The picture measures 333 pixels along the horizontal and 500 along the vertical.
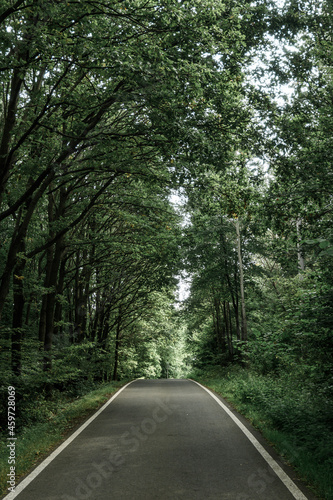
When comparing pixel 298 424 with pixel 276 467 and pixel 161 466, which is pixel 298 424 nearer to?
pixel 276 467

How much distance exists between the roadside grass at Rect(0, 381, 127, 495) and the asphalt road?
0.39 meters

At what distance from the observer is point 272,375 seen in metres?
18.3

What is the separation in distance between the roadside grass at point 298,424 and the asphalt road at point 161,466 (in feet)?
0.81

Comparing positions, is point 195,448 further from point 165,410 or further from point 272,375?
point 272,375

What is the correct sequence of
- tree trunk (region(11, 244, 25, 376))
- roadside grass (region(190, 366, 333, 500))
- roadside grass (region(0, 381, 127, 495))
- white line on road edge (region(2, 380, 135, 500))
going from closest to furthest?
white line on road edge (region(2, 380, 135, 500))
roadside grass (region(190, 366, 333, 500))
roadside grass (region(0, 381, 127, 495))
tree trunk (region(11, 244, 25, 376))

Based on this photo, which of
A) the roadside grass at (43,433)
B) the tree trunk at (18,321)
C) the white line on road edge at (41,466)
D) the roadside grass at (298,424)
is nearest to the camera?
the white line on road edge at (41,466)

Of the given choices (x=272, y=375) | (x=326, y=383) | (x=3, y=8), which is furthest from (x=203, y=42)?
(x=272, y=375)

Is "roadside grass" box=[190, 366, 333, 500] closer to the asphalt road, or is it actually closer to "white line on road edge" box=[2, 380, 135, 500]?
the asphalt road

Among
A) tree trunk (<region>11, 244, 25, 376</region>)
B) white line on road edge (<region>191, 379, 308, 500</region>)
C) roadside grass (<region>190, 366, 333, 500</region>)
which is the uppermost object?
tree trunk (<region>11, 244, 25, 376</region>)

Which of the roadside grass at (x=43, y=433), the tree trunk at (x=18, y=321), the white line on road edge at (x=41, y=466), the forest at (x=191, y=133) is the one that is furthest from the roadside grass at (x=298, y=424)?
the tree trunk at (x=18, y=321)

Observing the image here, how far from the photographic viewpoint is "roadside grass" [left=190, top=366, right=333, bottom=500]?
577 centimetres

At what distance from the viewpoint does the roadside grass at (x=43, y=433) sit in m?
6.35

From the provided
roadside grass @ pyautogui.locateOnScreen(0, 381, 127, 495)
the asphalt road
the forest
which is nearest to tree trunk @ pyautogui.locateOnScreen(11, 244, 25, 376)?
the forest

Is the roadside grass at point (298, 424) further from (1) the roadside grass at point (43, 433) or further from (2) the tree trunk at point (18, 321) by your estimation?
(2) the tree trunk at point (18, 321)
